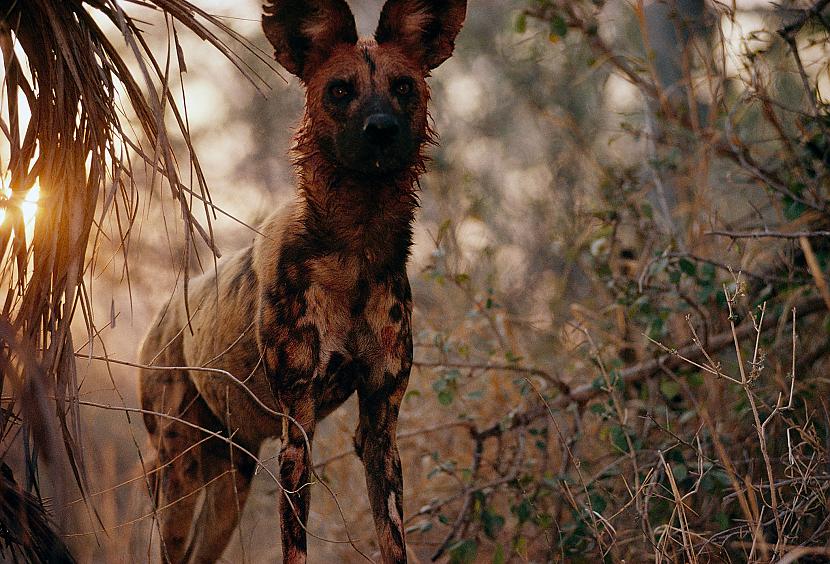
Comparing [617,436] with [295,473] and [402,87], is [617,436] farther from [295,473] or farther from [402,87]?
[402,87]

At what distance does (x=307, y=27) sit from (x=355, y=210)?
1.97ft

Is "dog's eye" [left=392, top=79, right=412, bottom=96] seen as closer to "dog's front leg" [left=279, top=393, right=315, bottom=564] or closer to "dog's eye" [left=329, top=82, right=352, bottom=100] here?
"dog's eye" [left=329, top=82, right=352, bottom=100]

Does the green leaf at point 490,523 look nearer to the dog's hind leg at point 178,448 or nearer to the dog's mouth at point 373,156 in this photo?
the dog's hind leg at point 178,448

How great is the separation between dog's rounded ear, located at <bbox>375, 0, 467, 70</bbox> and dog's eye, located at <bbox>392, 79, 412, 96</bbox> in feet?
0.47

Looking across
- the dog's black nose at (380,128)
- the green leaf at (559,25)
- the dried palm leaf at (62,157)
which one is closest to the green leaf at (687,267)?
the green leaf at (559,25)

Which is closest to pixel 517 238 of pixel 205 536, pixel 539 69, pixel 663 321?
pixel 539 69

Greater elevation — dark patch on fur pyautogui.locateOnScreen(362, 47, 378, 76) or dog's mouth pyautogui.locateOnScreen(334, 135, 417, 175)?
dark patch on fur pyautogui.locateOnScreen(362, 47, 378, 76)

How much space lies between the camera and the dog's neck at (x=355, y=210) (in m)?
2.83

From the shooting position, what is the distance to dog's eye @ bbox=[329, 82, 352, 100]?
9.11ft

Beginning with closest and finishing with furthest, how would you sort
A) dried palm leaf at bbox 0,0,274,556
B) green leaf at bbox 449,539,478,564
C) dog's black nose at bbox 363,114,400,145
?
dried palm leaf at bbox 0,0,274,556 < dog's black nose at bbox 363,114,400,145 < green leaf at bbox 449,539,478,564

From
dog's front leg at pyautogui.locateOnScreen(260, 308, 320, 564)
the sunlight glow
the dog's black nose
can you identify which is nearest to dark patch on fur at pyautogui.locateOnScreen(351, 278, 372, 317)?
dog's front leg at pyautogui.locateOnScreen(260, 308, 320, 564)

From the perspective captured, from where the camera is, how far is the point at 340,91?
278 cm

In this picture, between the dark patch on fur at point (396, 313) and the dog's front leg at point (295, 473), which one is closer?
the dog's front leg at point (295, 473)

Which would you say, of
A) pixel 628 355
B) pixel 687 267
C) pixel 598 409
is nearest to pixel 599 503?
pixel 598 409
